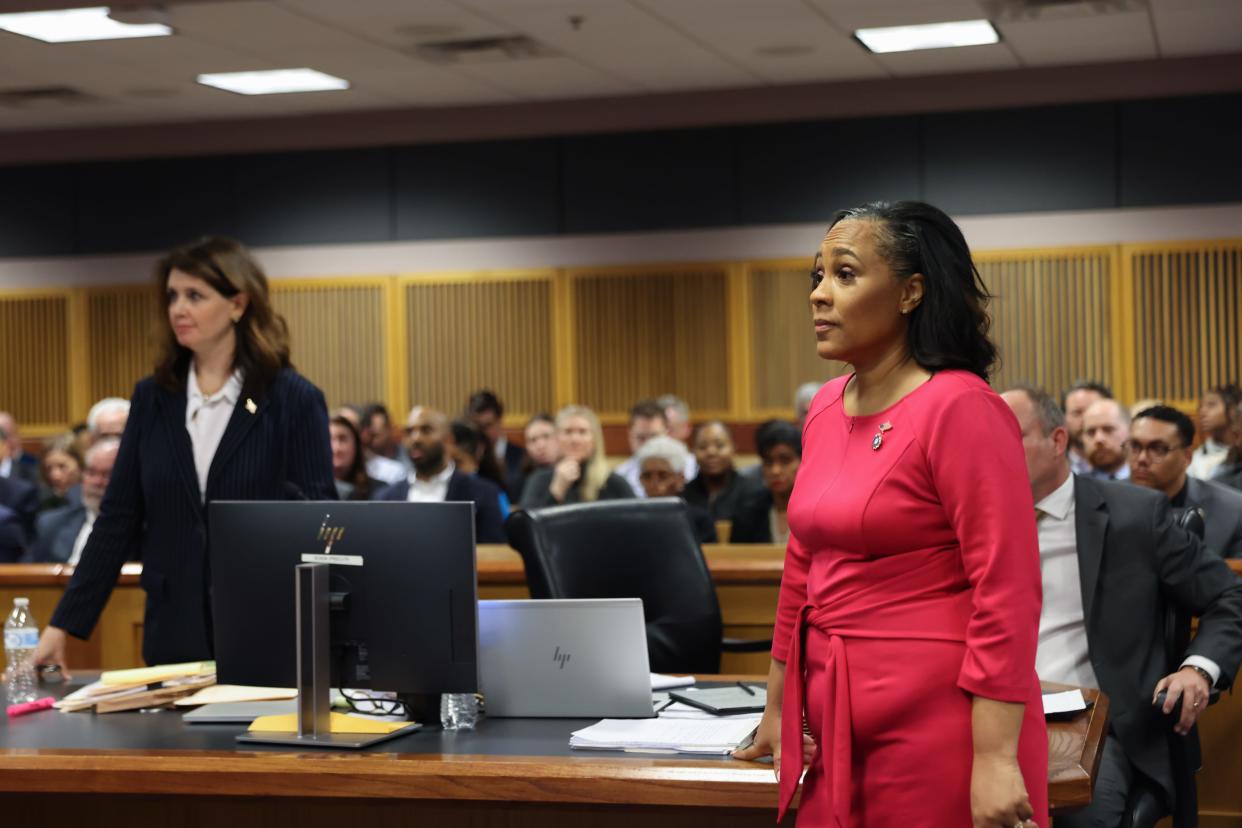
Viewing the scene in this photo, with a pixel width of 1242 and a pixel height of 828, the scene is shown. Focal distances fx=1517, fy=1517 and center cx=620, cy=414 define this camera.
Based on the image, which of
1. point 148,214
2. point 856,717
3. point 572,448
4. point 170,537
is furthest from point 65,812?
point 148,214

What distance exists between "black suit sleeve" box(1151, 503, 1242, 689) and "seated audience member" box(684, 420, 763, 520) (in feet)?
13.1

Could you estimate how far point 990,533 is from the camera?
199 cm

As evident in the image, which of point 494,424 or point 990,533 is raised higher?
point 494,424

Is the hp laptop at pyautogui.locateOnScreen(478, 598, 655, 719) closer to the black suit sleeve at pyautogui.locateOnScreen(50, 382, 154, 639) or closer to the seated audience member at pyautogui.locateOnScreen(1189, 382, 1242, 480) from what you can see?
the black suit sleeve at pyautogui.locateOnScreen(50, 382, 154, 639)

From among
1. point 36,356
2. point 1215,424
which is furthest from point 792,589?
point 36,356

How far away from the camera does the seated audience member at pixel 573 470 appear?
7.58 metres

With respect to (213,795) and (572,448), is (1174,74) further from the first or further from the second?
(213,795)

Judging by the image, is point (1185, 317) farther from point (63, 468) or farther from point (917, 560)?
point (917, 560)

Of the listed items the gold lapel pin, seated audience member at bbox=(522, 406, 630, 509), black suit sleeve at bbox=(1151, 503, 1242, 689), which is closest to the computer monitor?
the gold lapel pin

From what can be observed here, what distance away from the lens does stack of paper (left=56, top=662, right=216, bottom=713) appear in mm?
3172

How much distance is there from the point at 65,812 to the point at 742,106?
26.7 ft

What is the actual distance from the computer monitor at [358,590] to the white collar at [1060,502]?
148 cm

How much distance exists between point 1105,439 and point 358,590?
466cm

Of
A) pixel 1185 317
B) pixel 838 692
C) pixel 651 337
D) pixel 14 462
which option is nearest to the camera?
pixel 838 692
